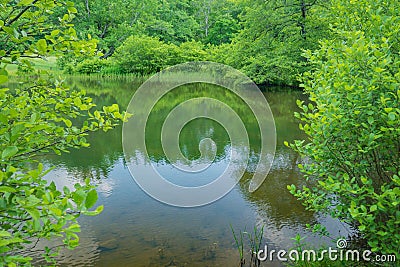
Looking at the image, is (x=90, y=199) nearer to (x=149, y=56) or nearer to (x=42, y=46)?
(x=42, y=46)

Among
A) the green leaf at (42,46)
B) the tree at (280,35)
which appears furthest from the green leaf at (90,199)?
the tree at (280,35)

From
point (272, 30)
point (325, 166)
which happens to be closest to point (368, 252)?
point (325, 166)

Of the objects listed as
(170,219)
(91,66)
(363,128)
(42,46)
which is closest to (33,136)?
(42,46)

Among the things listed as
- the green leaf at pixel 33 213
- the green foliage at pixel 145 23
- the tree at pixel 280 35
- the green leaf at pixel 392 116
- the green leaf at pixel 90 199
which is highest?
the green foliage at pixel 145 23

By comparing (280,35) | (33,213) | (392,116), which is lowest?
(33,213)

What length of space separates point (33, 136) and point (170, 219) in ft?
12.2

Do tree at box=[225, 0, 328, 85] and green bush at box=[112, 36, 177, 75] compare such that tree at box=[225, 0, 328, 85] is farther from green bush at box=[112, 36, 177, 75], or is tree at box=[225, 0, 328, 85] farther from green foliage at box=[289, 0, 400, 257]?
green foliage at box=[289, 0, 400, 257]

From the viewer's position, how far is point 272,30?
20312 mm

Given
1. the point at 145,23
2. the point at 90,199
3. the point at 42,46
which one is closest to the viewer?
the point at 90,199

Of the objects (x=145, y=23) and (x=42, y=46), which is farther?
(x=145, y=23)

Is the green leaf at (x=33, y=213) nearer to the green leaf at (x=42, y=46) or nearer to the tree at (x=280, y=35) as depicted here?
the green leaf at (x=42, y=46)

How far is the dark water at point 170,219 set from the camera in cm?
462

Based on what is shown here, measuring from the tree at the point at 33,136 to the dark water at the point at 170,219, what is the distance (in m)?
2.31

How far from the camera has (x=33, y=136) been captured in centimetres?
239
